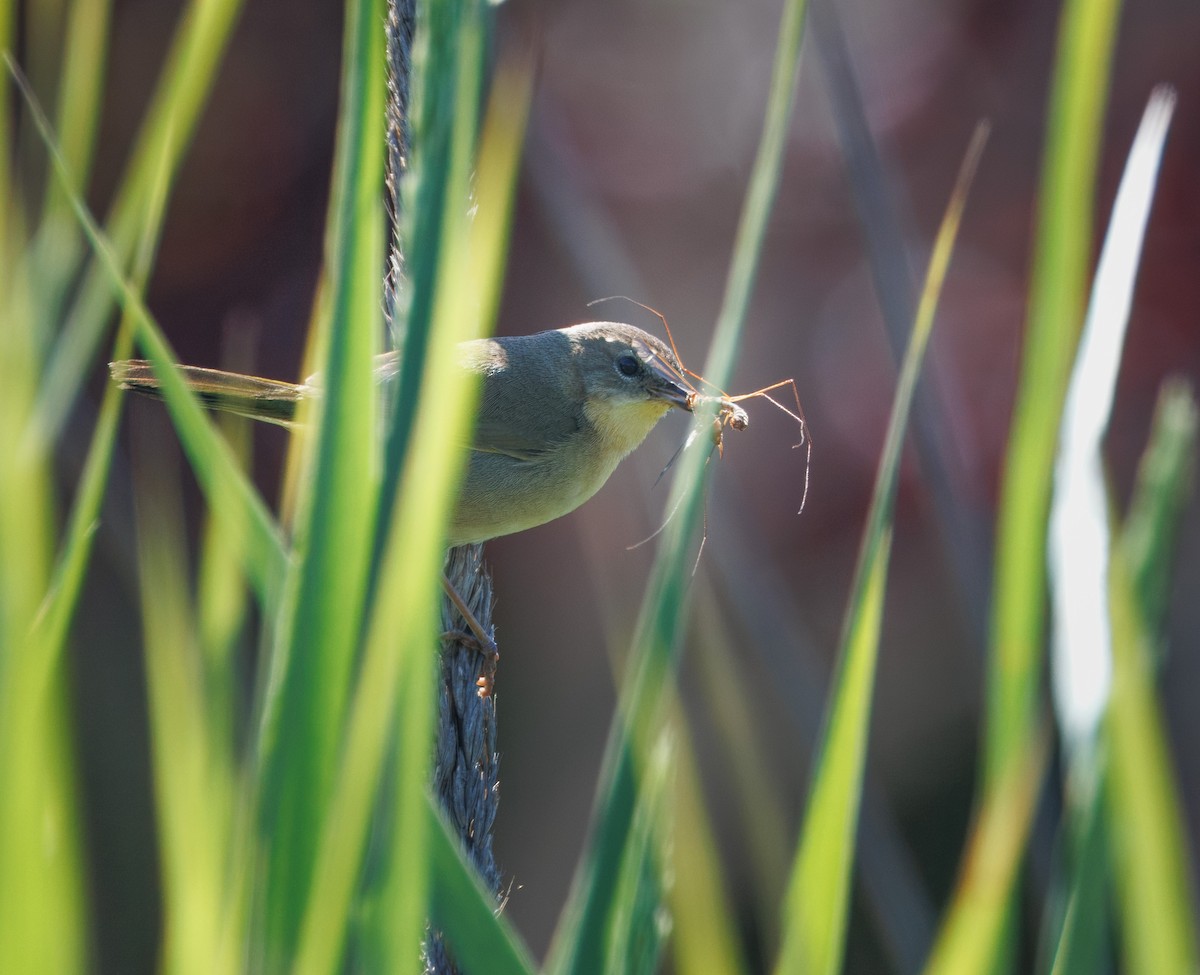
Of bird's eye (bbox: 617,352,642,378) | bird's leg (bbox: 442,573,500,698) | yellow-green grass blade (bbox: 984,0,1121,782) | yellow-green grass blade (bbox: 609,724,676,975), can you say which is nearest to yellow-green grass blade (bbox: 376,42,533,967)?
yellow-green grass blade (bbox: 609,724,676,975)

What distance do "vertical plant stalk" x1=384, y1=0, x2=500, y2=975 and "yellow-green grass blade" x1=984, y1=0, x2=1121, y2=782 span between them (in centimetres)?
97

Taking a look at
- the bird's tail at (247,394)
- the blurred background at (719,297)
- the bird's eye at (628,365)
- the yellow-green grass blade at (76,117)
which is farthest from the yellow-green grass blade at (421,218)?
the blurred background at (719,297)

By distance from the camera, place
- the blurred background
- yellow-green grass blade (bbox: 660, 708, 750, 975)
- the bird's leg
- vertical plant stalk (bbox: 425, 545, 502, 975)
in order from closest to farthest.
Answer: yellow-green grass blade (bbox: 660, 708, 750, 975), vertical plant stalk (bbox: 425, 545, 502, 975), the bird's leg, the blurred background

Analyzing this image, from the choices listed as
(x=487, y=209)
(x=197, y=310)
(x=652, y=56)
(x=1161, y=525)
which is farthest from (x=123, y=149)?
(x=1161, y=525)

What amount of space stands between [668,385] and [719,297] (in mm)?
1082

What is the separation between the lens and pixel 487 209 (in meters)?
1.01

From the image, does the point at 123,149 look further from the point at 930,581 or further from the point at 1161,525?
the point at 1161,525

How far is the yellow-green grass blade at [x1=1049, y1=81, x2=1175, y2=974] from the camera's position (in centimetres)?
68

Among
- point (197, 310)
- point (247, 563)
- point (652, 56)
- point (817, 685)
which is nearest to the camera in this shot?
point (247, 563)

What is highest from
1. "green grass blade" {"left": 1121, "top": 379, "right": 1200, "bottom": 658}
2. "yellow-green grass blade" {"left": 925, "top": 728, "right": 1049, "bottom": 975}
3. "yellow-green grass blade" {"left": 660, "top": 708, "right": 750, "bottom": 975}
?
"green grass blade" {"left": 1121, "top": 379, "right": 1200, "bottom": 658}

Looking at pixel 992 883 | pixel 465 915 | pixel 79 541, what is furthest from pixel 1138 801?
pixel 79 541

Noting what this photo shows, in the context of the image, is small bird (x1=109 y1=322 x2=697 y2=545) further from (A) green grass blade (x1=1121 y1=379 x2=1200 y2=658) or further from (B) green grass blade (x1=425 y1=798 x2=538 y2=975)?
(A) green grass blade (x1=1121 y1=379 x2=1200 y2=658)

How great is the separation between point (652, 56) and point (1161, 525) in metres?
3.16

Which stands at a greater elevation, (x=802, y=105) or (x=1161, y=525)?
(x=802, y=105)
